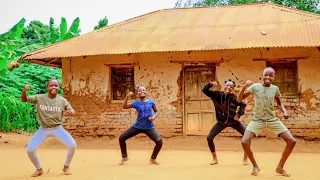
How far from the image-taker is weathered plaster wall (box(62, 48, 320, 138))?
9.78 metres

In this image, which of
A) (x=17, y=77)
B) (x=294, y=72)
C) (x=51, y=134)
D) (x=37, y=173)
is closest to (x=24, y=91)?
(x=51, y=134)

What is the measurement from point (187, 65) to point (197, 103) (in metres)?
1.10

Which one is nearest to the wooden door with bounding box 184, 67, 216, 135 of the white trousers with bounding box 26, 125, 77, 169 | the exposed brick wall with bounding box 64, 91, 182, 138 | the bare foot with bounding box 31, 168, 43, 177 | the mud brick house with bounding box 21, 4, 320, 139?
the mud brick house with bounding box 21, 4, 320, 139

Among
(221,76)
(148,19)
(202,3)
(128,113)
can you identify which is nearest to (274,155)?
(221,76)

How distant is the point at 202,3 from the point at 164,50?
48.6 ft

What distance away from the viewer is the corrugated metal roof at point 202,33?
9.65 m

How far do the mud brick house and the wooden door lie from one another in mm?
28

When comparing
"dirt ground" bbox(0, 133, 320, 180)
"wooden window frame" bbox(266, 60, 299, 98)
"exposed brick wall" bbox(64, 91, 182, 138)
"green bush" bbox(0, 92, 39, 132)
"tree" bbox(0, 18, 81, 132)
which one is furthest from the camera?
"green bush" bbox(0, 92, 39, 132)

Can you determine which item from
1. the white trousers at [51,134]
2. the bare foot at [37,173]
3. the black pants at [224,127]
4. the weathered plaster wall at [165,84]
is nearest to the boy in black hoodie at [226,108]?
the black pants at [224,127]

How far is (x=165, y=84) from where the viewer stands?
34.8ft

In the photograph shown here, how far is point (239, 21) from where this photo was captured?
1128 cm

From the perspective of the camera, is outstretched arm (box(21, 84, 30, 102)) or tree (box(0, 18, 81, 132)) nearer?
outstretched arm (box(21, 84, 30, 102))

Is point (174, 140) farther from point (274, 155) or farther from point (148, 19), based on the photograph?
point (148, 19)

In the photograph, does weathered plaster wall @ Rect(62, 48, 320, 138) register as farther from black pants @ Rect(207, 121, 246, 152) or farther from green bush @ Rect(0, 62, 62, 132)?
black pants @ Rect(207, 121, 246, 152)
